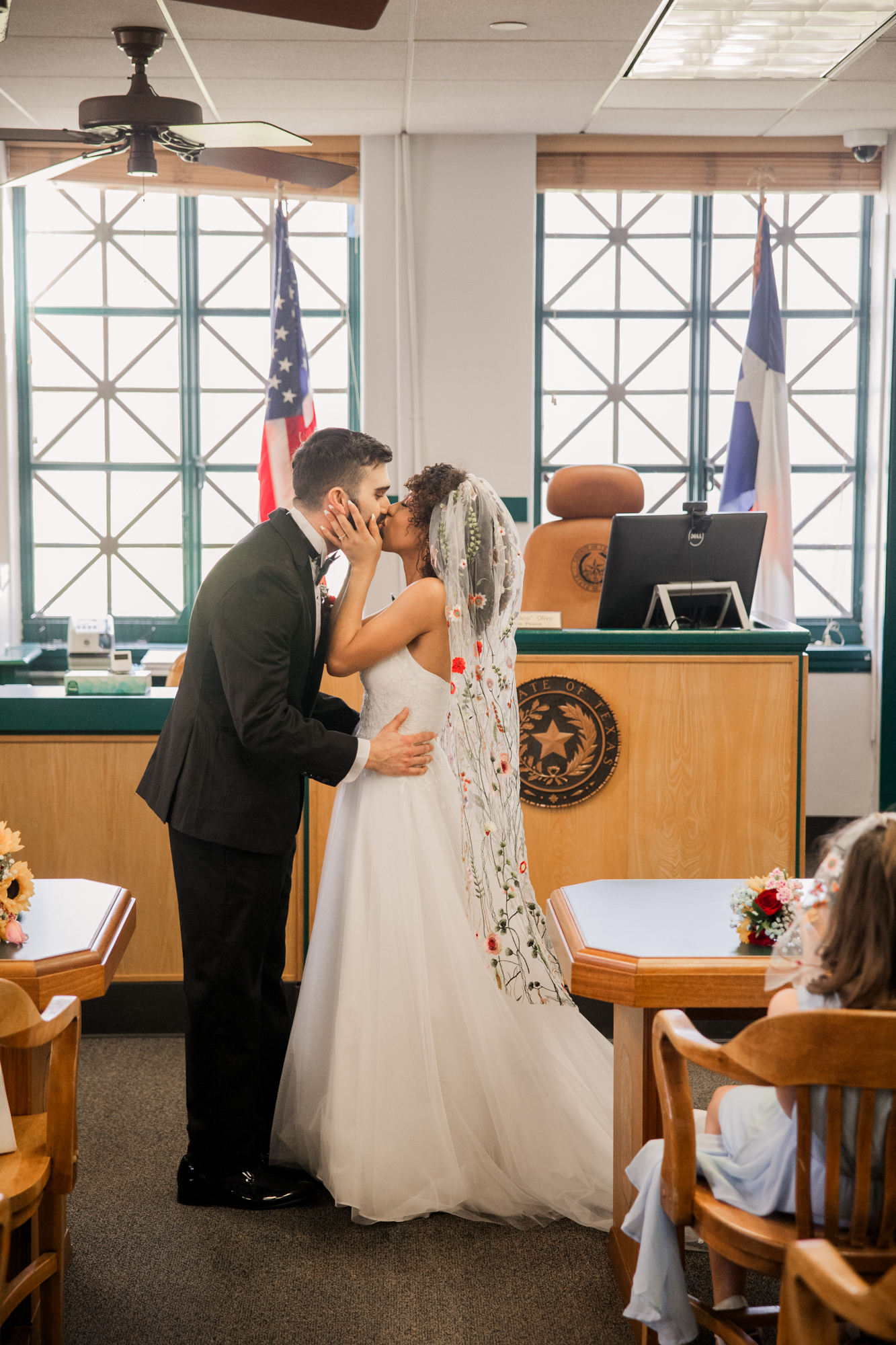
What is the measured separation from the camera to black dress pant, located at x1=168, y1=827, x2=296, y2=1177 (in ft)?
8.36

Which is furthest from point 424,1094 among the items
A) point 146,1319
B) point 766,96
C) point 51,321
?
point 51,321

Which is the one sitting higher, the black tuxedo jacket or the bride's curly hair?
the bride's curly hair

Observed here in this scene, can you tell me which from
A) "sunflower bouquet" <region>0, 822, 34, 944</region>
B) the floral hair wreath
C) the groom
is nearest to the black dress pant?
the groom

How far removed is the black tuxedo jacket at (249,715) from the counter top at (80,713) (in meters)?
0.97

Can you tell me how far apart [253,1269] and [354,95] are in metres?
4.75

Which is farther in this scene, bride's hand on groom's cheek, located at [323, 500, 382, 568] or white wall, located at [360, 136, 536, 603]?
white wall, located at [360, 136, 536, 603]

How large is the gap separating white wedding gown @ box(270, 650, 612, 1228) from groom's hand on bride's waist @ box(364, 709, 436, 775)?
4cm

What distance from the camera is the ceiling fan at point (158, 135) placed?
3.64m

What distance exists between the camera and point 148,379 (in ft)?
21.3

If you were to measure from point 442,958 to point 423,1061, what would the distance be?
0.22 metres

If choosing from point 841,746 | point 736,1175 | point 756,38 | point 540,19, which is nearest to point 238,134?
point 540,19

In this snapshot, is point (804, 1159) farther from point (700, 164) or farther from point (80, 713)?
point (700, 164)

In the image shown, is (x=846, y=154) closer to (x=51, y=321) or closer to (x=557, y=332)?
(x=557, y=332)

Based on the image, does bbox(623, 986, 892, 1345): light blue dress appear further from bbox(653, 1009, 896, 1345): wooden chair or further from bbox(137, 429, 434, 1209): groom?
bbox(137, 429, 434, 1209): groom
